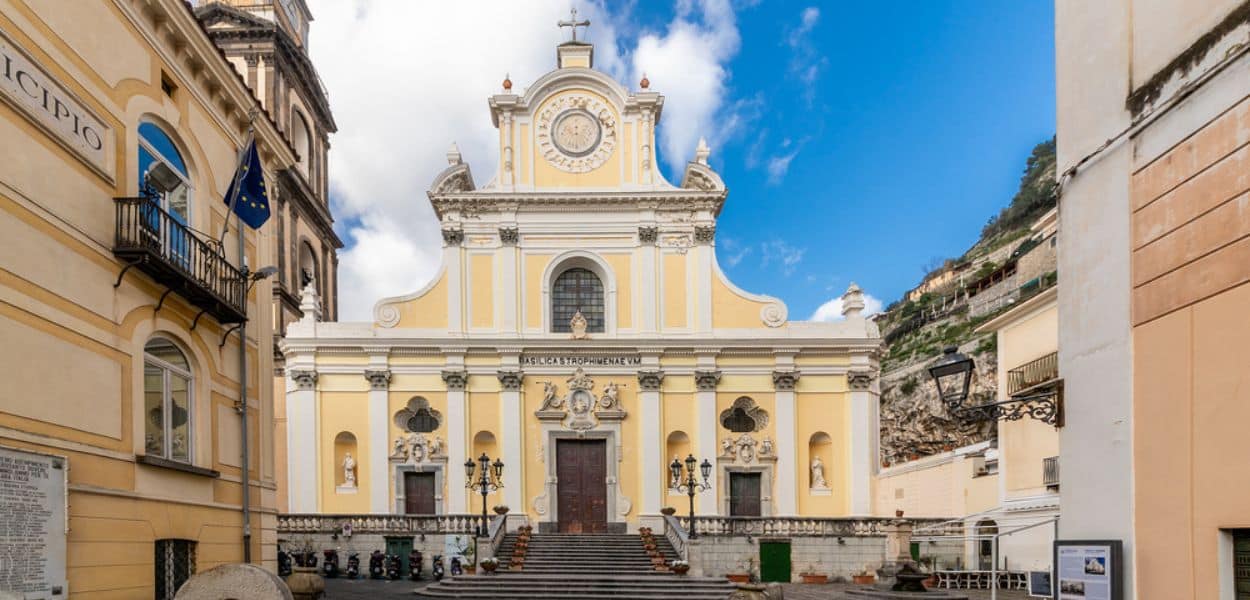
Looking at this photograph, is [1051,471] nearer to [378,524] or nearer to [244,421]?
[378,524]

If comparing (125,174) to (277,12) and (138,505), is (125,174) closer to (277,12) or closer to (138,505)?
(138,505)

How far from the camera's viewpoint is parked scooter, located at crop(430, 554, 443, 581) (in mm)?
25922

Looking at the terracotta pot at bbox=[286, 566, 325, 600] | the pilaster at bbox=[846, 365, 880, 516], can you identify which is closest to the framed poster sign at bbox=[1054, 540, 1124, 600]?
the terracotta pot at bbox=[286, 566, 325, 600]

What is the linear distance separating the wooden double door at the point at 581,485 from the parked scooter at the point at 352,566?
632cm

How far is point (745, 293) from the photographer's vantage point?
100ft

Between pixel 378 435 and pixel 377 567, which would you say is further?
pixel 378 435

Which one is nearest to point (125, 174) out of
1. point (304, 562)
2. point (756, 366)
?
point (304, 562)

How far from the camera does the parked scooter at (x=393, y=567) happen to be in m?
25.8

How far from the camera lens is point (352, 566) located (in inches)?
1035

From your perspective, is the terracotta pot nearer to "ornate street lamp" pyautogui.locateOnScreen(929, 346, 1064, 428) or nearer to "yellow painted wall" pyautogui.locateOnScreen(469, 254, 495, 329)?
"ornate street lamp" pyautogui.locateOnScreen(929, 346, 1064, 428)

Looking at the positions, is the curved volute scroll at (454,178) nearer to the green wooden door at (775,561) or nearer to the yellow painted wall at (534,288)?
the yellow painted wall at (534,288)

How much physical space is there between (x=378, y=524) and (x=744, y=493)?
11.5 meters

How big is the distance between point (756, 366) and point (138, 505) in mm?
22045

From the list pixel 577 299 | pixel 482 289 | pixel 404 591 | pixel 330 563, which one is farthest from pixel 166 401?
pixel 577 299
